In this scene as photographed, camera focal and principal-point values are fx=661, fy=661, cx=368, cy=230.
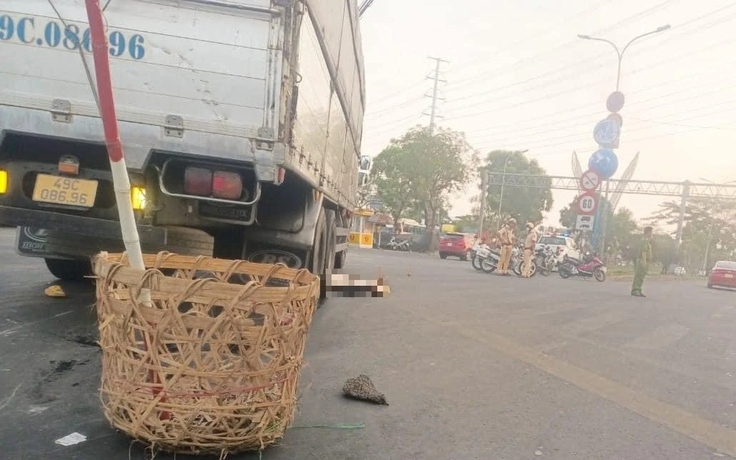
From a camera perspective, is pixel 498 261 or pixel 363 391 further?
pixel 498 261

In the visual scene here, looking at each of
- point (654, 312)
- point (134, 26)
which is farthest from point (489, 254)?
point (134, 26)

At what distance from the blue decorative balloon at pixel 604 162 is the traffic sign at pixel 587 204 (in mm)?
2985

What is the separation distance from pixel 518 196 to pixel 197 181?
58959 mm

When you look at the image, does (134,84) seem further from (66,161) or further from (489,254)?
(489,254)

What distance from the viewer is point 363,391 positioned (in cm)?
402

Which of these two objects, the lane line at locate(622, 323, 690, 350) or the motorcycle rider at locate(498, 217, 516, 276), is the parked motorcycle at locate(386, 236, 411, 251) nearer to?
the motorcycle rider at locate(498, 217, 516, 276)

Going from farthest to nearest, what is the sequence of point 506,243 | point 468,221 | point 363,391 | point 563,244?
point 468,221 < point 563,244 < point 506,243 < point 363,391

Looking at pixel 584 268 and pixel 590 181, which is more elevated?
pixel 590 181

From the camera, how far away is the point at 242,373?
8.46 feet

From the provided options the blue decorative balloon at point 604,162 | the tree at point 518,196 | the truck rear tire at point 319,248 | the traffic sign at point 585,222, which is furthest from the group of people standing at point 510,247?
the tree at point 518,196

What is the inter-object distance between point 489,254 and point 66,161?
16828 millimetres

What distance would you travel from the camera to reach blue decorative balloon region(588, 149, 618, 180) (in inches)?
935

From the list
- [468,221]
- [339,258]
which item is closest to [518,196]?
[468,221]

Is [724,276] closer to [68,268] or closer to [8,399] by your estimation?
[68,268]
